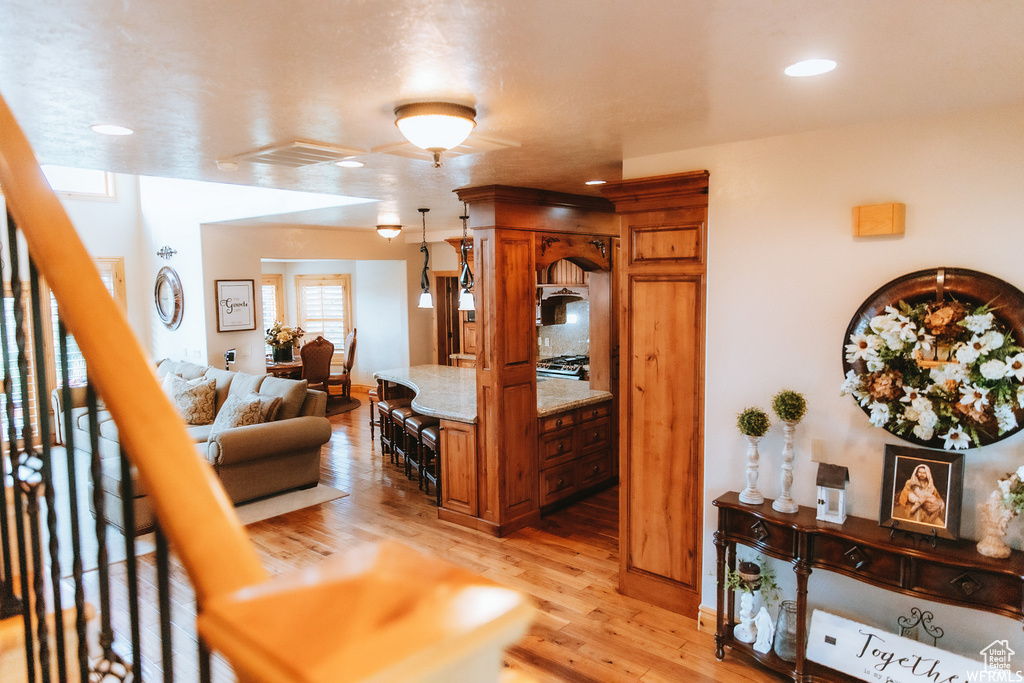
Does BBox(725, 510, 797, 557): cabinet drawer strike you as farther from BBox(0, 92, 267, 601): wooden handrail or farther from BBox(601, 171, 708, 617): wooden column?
BBox(0, 92, 267, 601): wooden handrail

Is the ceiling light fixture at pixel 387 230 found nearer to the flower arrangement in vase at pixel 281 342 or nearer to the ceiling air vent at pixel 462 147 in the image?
the flower arrangement in vase at pixel 281 342

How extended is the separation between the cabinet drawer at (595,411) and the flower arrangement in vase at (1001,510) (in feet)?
11.0

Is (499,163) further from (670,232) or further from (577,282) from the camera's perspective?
(577,282)

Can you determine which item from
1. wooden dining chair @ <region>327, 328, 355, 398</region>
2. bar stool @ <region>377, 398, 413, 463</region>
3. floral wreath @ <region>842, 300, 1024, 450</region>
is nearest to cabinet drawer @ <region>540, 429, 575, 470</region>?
bar stool @ <region>377, 398, 413, 463</region>

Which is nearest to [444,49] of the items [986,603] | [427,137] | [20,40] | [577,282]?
[427,137]

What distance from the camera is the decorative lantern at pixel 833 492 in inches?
113

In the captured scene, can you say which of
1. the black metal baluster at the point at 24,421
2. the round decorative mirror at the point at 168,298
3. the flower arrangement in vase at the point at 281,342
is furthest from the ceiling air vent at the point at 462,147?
the flower arrangement in vase at the point at 281,342

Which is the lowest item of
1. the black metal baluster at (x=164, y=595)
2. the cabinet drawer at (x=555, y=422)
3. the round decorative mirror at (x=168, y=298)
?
the cabinet drawer at (x=555, y=422)

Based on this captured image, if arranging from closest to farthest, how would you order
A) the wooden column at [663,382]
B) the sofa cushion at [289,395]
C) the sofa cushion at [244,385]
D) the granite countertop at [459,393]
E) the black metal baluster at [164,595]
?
the black metal baluster at [164,595] < the wooden column at [663,382] < the granite countertop at [459,393] < the sofa cushion at [289,395] < the sofa cushion at [244,385]

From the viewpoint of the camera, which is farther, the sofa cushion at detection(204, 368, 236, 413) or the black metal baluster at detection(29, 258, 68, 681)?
the sofa cushion at detection(204, 368, 236, 413)

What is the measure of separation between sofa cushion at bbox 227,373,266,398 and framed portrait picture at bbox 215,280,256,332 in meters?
1.05

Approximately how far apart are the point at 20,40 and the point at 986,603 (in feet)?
12.0

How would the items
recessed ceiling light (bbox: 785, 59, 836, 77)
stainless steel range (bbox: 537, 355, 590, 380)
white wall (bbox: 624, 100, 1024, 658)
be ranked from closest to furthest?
recessed ceiling light (bbox: 785, 59, 836, 77)
white wall (bbox: 624, 100, 1024, 658)
stainless steel range (bbox: 537, 355, 590, 380)

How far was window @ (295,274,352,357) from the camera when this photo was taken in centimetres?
1148
